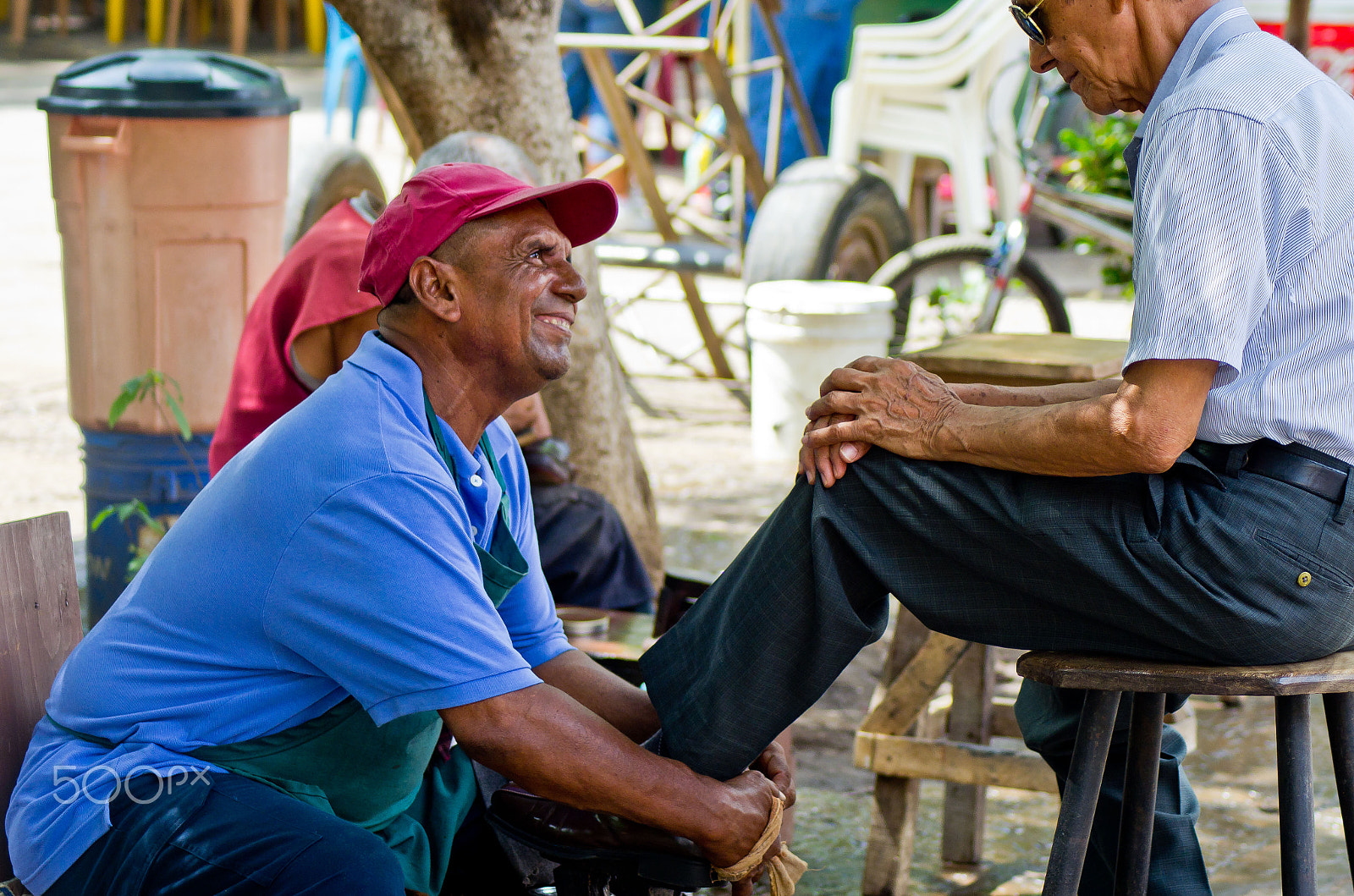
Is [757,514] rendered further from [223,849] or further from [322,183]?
[223,849]

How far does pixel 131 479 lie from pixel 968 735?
7.78 ft

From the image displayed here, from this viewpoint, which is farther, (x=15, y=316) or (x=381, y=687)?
(x=15, y=316)

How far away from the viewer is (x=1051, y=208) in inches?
242

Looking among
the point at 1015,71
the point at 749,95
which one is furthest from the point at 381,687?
the point at 749,95

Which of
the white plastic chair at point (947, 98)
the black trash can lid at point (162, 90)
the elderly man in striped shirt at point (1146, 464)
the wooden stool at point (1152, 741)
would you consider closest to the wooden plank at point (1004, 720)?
the wooden stool at point (1152, 741)

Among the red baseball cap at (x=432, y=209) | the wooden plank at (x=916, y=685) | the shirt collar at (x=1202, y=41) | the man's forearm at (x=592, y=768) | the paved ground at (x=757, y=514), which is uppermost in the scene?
the shirt collar at (x=1202, y=41)


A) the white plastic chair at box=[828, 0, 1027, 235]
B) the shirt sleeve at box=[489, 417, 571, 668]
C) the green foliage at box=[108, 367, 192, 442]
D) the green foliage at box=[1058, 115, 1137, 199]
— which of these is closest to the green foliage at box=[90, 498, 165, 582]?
the green foliage at box=[108, 367, 192, 442]

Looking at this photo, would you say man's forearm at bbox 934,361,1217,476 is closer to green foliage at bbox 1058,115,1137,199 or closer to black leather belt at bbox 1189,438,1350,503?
black leather belt at bbox 1189,438,1350,503

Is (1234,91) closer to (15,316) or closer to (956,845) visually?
(956,845)

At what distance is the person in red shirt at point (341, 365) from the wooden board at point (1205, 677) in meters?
1.59

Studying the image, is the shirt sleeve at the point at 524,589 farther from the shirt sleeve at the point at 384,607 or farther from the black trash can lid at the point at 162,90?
the black trash can lid at the point at 162,90

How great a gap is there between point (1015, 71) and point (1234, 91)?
5.96 metres

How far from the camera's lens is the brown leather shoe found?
75.1 inches

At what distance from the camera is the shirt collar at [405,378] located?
188 centimetres
